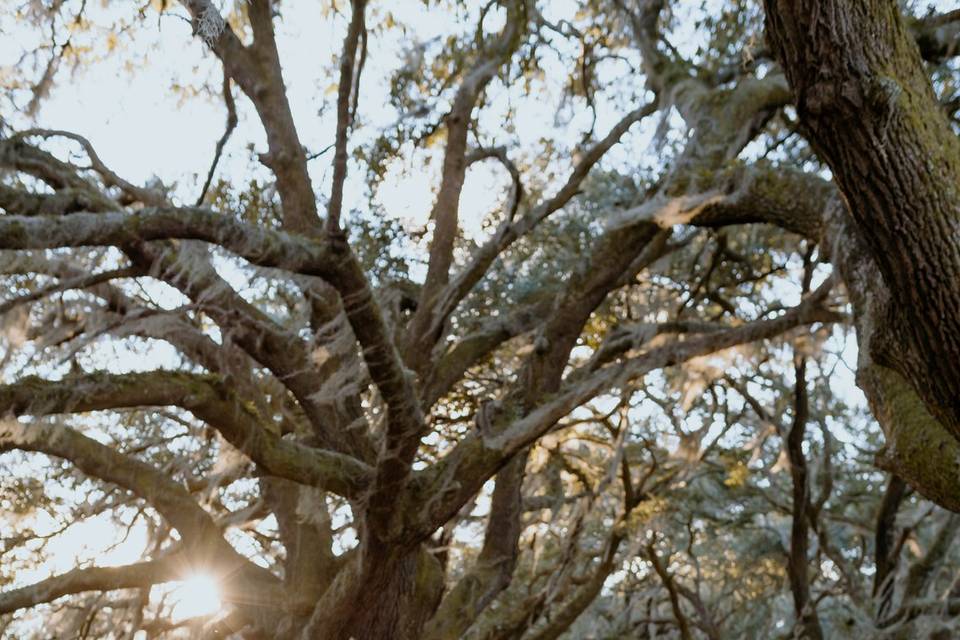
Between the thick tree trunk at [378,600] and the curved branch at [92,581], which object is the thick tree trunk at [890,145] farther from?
the curved branch at [92,581]

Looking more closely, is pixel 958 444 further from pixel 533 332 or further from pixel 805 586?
pixel 805 586

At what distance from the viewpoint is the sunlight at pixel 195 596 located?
493 cm

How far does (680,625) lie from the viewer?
23.9 feet

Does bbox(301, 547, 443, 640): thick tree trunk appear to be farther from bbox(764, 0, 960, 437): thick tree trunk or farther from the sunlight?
bbox(764, 0, 960, 437): thick tree trunk

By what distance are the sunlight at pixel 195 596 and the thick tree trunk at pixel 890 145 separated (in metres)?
3.57

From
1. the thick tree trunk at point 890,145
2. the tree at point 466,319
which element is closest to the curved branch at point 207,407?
the tree at point 466,319

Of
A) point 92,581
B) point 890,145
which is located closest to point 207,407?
point 92,581

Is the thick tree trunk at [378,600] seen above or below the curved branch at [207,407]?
below

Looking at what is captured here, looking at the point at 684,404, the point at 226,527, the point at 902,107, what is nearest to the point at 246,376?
the point at 226,527

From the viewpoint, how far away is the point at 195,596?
541 centimetres

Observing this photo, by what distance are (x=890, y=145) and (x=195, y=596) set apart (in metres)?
4.37

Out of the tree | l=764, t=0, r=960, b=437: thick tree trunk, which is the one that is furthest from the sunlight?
l=764, t=0, r=960, b=437: thick tree trunk

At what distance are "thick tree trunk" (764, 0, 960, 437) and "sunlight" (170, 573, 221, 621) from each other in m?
3.57

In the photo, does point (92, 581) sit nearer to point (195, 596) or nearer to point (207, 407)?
point (195, 596)
